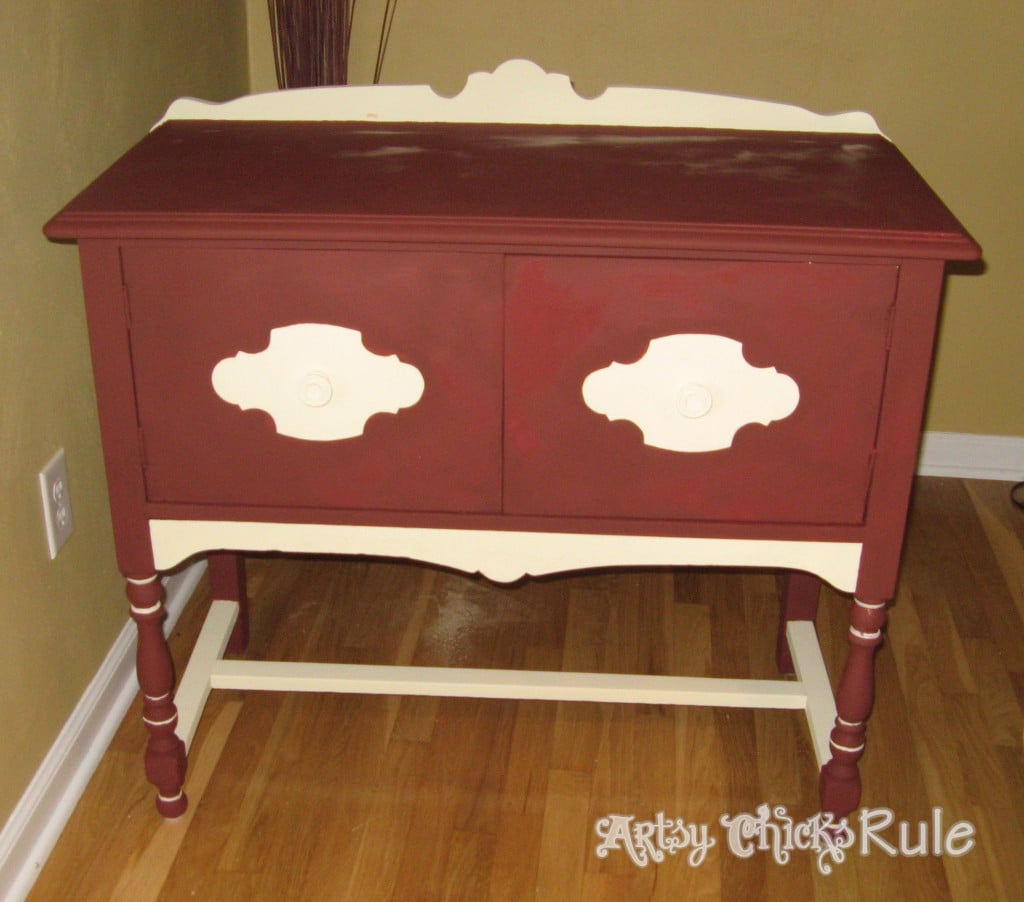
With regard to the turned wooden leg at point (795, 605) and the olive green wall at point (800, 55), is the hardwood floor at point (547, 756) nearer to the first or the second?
the turned wooden leg at point (795, 605)

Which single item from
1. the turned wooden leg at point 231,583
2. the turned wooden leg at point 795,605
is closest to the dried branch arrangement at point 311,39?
the turned wooden leg at point 231,583

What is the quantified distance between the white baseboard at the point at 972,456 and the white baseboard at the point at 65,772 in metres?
1.48

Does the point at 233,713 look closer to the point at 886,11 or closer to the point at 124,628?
the point at 124,628

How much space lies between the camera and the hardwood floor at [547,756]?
152cm

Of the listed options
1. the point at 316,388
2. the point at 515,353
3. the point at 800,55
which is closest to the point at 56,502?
the point at 316,388

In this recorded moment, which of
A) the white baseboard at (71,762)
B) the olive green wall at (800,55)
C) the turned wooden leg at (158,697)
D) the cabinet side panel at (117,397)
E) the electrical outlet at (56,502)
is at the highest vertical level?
the olive green wall at (800,55)

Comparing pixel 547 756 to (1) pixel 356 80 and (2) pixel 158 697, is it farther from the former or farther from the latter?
(1) pixel 356 80

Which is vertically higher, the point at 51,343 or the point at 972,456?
the point at 51,343

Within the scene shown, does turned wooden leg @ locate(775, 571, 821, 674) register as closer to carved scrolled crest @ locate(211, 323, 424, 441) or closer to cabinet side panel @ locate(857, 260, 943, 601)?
cabinet side panel @ locate(857, 260, 943, 601)

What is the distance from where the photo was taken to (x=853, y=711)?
1.51 meters

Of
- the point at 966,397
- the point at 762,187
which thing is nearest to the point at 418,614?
the point at 762,187

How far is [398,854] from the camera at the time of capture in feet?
5.06

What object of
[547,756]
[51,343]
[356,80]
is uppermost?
[356,80]

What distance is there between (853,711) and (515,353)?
0.62 m
